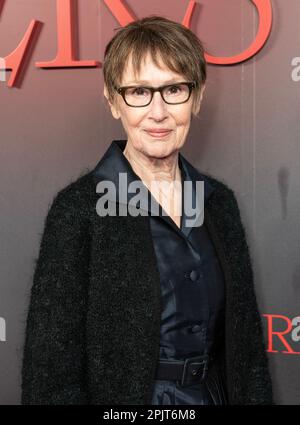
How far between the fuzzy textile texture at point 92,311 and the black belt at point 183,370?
0.13 feet

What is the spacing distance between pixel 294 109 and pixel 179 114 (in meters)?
0.69

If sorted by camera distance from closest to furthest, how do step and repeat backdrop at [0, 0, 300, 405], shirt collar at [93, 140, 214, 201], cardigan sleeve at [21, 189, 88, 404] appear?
cardigan sleeve at [21, 189, 88, 404] < shirt collar at [93, 140, 214, 201] < step and repeat backdrop at [0, 0, 300, 405]

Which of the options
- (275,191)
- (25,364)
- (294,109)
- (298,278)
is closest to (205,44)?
(294,109)

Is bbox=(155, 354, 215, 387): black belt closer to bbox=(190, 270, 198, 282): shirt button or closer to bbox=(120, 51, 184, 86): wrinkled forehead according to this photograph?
bbox=(190, 270, 198, 282): shirt button

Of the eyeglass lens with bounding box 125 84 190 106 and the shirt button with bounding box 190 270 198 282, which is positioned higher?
the eyeglass lens with bounding box 125 84 190 106

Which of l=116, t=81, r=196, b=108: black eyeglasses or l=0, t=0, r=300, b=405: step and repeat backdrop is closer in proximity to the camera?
l=116, t=81, r=196, b=108: black eyeglasses

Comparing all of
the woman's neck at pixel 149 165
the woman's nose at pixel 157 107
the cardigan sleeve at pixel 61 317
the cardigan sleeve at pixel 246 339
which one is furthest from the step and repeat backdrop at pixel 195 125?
the cardigan sleeve at pixel 61 317

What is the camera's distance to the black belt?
146 centimetres

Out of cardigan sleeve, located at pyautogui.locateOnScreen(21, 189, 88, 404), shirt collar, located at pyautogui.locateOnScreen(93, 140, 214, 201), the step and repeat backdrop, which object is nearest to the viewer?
cardigan sleeve, located at pyautogui.locateOnScreen(21, 189, 88, 404)

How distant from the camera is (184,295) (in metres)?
1.45

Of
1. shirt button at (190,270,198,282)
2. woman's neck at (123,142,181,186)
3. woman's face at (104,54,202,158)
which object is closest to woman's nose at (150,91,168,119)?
woman's face at (104,54,202,158)

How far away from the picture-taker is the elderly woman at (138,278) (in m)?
1.43

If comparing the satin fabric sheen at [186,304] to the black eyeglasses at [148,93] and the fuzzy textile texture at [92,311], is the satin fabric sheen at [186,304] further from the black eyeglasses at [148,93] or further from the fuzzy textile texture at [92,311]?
the black eyeglasses at [148,93]
